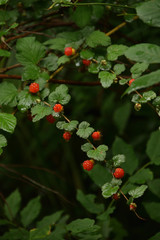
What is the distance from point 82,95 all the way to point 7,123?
1.22 meters

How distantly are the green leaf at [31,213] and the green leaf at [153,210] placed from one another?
1.39 ft

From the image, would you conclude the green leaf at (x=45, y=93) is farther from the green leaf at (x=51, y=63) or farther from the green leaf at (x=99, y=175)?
the green leaf at (x=99, y=175)

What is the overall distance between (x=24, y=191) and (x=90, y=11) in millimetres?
1390

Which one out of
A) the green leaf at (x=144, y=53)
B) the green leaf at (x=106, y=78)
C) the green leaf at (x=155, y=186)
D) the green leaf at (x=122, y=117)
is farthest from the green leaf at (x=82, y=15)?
the green leaf at (x=122, y=117)

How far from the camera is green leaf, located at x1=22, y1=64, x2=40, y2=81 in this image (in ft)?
2.98

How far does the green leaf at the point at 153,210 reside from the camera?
1.10 meters

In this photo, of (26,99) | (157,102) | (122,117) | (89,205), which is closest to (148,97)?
(157,102)

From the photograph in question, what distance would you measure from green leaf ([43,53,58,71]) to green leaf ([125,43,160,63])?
31 centimetres

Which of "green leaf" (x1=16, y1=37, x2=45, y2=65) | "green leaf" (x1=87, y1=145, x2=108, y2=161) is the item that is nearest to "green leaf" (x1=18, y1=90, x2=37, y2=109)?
"green leaf" (x1=16, y1=37, x2=45, y2=65)

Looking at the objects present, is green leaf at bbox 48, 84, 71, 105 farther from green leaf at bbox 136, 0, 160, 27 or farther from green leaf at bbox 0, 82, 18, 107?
green leaf at bbox 136, 0, 160, 27

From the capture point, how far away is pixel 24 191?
208 centimetres

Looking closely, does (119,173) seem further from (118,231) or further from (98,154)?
(118,231)

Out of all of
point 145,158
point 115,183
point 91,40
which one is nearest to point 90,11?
point 91,40

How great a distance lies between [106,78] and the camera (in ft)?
2.76
